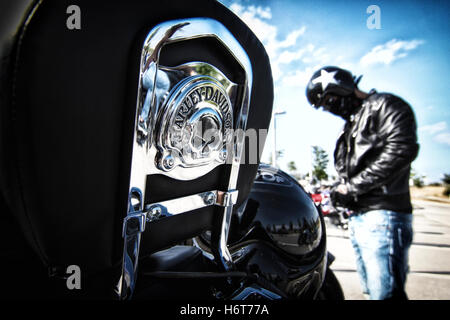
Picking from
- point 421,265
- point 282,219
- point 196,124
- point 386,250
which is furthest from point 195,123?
point 421,265

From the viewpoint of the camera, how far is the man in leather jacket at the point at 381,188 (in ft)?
5.80

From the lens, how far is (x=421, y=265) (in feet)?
12.0

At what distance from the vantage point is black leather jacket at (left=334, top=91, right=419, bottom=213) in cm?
178

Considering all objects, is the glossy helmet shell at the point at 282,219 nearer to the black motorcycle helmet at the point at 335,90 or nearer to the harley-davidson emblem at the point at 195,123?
the harley-davidson emblem at the point at 195,123

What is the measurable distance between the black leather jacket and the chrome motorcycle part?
1.58m

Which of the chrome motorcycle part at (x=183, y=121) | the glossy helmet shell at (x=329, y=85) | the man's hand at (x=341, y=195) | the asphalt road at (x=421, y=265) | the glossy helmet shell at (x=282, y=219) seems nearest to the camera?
the chrome motorcycle part at (x=183, y=121)

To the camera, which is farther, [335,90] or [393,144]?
[335,90]

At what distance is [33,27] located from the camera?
0.33m

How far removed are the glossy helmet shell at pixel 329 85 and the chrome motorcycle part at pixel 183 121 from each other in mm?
1894

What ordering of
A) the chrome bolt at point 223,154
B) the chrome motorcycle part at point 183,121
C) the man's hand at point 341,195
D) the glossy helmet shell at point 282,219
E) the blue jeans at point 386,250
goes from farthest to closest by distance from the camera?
the man's hand at point 341,195 → the blue jeans at point 386,250 → the glossy helmet shell at point 282,219 → the chrome bolt at point 223,154 → the chrome motorcycle part at point 183,121

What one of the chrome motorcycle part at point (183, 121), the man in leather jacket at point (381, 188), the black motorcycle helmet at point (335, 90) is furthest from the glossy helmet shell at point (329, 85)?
the chrome motorcycle part at point (183, 121)

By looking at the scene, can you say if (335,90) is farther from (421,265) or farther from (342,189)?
(421,265)

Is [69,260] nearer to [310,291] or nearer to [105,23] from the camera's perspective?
[105,23]

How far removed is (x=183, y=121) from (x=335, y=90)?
2.11 metres
